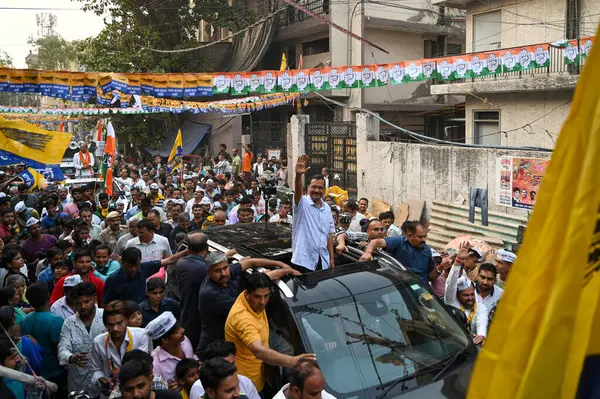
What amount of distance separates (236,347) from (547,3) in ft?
47.6

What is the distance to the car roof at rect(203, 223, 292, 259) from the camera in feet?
18.3

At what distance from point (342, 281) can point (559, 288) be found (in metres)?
3.58

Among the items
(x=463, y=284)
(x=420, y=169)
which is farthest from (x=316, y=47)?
(x=463, y=284)

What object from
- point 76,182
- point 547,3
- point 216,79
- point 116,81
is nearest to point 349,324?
point 116,81

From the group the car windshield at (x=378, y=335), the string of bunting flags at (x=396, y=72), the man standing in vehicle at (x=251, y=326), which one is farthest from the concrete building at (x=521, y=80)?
the man standing in vehicle at (x=251, y=326)

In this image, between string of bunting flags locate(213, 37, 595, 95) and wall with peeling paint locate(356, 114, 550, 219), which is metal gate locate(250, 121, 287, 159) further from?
string of bunting flags locate(213, 37, 595, 95)

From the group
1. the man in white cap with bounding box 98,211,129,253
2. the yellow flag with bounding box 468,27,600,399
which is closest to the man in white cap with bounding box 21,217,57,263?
the man in white cap with bounding box 98,211,129,253

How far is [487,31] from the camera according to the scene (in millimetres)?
17344

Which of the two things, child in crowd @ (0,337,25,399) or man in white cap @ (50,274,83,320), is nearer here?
child in crowd @ (0,337,25,399)

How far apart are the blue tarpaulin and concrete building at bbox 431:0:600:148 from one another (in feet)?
47.9

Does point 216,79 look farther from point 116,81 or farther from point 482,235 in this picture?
point 482,235

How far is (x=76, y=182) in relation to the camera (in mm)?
15484

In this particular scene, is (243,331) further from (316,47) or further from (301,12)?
(316,47)

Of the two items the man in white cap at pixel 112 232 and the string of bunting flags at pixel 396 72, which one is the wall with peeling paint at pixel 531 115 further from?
the man in white cap at pixel 112 232
